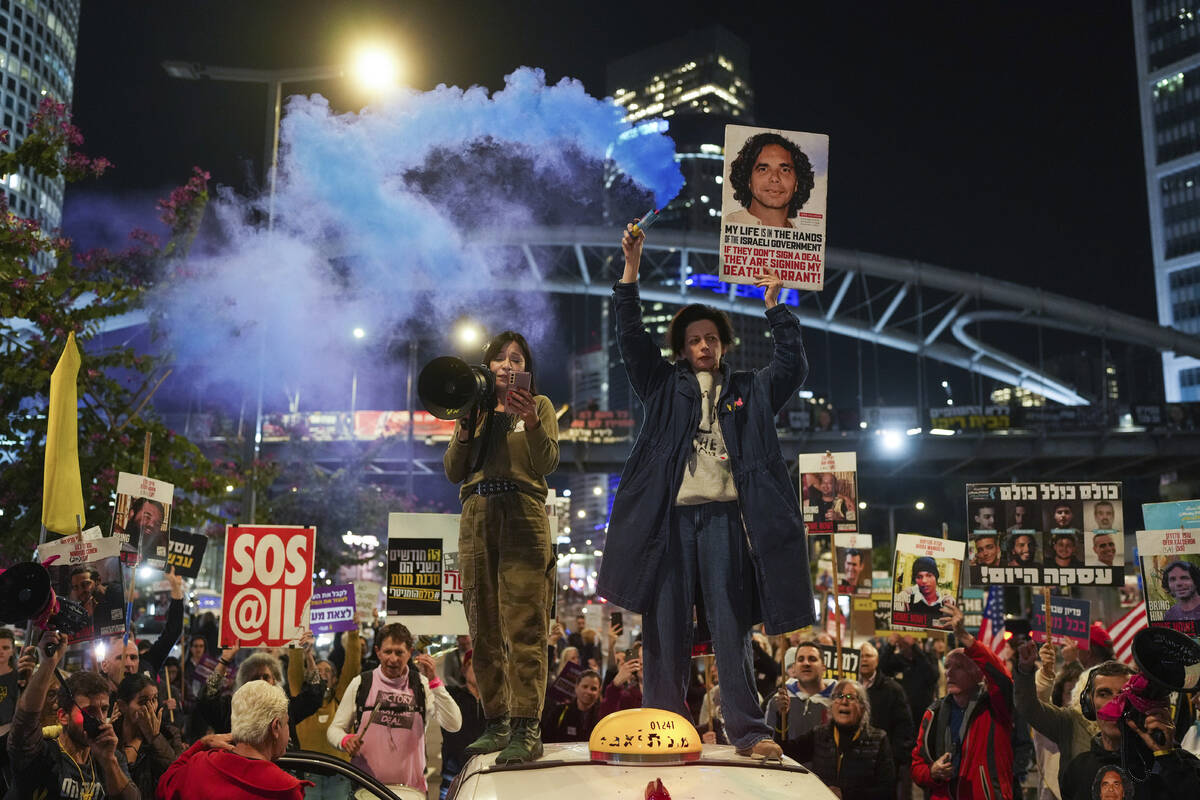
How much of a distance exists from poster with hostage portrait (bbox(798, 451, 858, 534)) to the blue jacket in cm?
547

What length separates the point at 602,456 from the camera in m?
58.7

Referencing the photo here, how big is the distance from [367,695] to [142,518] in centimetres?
346

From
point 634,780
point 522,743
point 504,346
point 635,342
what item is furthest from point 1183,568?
point 634,780

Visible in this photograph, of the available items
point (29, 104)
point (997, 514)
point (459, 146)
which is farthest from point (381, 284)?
point (29, 104)

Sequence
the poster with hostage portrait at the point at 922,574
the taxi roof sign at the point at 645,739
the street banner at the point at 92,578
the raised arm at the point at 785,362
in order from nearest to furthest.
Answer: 1. the taxi roof sign at the point at 645,739
2. the raised arm at the point at 785,362
3. the street banner at the point at 92,578
4. the poster with hostage portrait at the point at 922,574

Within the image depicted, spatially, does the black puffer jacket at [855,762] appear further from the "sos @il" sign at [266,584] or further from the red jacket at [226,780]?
the "sos @il" sign at [266,584]

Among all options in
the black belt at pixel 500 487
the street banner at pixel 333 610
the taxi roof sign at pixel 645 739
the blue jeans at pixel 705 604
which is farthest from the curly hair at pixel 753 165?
the street banner at pixel 333 610

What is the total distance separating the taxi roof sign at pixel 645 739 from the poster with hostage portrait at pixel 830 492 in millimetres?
7195

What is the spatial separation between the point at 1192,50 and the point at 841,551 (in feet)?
413

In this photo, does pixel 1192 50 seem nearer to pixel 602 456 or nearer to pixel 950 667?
pixel 602 456

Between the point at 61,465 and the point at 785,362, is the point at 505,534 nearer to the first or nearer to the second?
the point at 785,362

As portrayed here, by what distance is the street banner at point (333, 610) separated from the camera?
1123cm

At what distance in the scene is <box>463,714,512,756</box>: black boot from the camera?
4.70 metres

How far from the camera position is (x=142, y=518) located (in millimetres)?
9922
